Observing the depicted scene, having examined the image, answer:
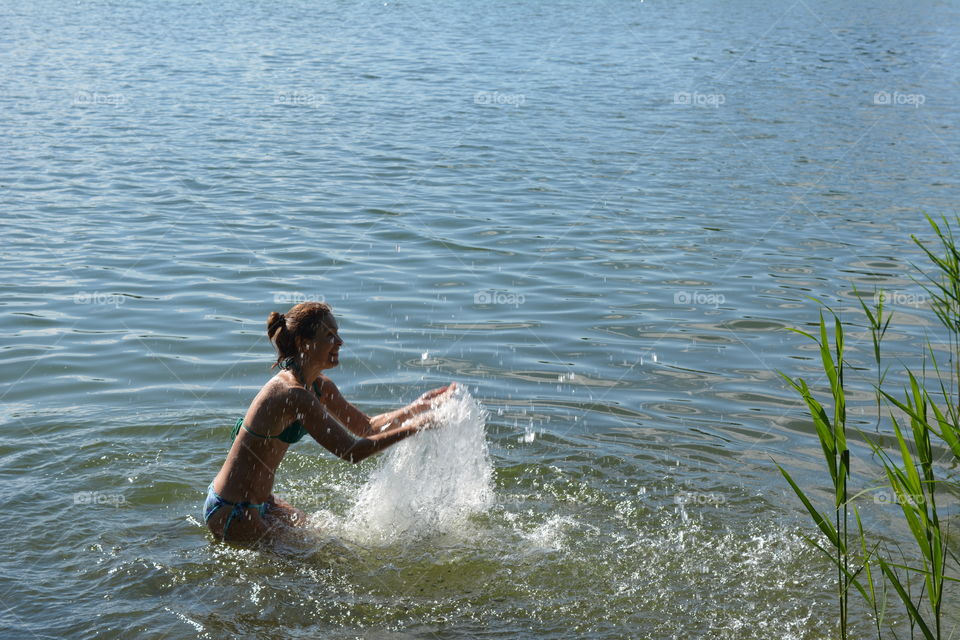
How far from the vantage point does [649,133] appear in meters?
16.0

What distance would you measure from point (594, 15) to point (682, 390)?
81.5ft

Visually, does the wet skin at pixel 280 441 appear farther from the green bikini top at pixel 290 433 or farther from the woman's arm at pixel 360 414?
the woman's arm at pixel 360 414

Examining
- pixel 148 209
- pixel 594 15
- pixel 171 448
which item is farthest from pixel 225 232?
pixel 594 15

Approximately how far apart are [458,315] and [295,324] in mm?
3737

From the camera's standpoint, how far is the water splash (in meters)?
5.86

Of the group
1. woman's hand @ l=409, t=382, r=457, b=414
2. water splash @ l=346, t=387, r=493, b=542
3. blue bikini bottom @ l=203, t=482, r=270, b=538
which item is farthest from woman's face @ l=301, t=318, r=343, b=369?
blue bikini bottom @ l=203, t=482, r=270, b=538

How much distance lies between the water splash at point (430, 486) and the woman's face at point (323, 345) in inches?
28.3

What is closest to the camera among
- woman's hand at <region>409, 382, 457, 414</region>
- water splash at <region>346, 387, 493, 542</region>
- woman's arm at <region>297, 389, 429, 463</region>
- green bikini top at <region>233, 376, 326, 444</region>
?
woman's arm at <region>297, 389, 429, 463</region>

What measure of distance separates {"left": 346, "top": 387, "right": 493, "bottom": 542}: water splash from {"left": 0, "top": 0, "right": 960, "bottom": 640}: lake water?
0.03 meters

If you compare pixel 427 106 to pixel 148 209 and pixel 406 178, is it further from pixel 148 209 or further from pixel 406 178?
pixel 148 209

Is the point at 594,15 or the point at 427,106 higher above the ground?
the point at 594,15

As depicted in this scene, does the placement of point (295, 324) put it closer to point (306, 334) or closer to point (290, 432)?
point (306, 334)

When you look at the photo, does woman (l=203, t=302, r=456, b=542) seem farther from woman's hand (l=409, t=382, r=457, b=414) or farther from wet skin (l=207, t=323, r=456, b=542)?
woman's hand (l=409, t=382, r=457, b=414)

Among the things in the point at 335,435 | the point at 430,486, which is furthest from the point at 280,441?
the point at 430,486
